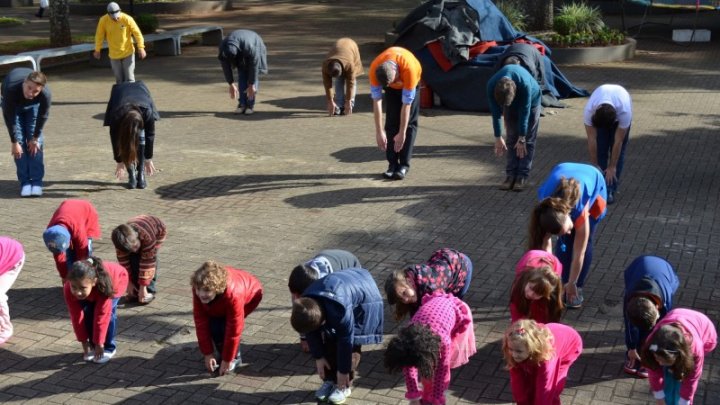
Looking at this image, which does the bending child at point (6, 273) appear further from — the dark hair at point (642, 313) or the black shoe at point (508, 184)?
the black shoe at point (508, 184)

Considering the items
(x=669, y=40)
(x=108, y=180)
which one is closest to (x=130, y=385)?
(x=108, y=180)

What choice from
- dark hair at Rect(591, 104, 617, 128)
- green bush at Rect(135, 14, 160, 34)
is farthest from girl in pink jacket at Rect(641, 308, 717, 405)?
green bush at Rect(135, 14, 160, 34)

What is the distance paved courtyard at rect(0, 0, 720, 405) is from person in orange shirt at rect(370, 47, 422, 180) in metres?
0.30

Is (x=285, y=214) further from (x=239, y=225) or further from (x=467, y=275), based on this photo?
(x=467, y=275)

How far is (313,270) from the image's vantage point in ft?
20.4

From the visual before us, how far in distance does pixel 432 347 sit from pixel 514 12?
46.1 ft

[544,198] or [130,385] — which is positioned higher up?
[544,198]

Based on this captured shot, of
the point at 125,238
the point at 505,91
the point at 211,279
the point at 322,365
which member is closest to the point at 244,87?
the point at 505,91

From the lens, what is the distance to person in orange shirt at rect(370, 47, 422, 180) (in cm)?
995

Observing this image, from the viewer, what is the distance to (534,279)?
5797mm

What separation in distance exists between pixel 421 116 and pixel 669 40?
9355mm

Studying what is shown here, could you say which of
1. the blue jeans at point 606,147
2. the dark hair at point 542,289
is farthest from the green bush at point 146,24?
the dark hair at point 542,289

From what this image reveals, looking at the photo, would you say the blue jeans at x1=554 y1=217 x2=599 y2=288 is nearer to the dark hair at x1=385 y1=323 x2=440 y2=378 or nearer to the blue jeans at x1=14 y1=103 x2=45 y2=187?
the dark hair at x1=385 y1=323 x2=440 y2=378

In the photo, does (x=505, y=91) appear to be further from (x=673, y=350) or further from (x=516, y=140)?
(x=673, y=350)
